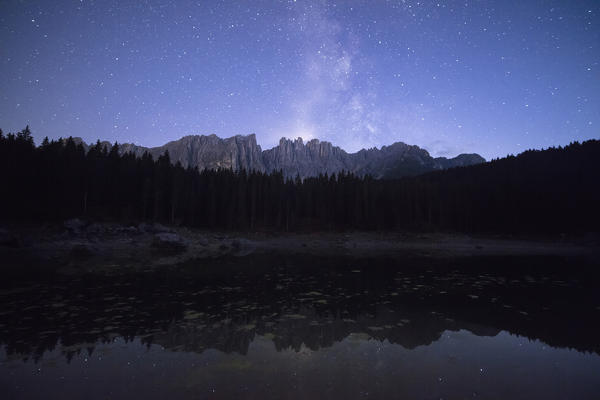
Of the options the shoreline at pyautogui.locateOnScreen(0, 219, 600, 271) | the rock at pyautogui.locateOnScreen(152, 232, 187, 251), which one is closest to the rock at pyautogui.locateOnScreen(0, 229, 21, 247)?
the shoreline at pyautogui.locateOnScreen(0, 219, 600, 271)

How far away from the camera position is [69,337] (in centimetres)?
929

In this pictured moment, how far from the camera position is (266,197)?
3420 inches

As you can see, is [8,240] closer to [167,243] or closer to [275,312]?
[167,243]

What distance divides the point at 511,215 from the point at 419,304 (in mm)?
96934

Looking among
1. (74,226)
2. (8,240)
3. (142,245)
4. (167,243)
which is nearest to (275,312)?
(167,243)

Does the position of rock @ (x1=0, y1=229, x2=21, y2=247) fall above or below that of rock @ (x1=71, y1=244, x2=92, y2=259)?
above

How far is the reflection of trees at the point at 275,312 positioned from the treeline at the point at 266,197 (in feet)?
171

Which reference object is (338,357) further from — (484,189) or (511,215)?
(484,189)

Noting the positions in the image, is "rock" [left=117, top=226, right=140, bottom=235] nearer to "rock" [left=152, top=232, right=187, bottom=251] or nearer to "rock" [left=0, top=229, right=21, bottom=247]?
"rock" [left=152, top=232, right=187, bottom=251]

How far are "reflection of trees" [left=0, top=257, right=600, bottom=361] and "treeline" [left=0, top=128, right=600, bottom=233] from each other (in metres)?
52.2

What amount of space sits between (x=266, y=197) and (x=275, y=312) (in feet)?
246

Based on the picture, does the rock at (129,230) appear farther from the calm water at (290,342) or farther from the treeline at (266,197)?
the calm water at (290,342)

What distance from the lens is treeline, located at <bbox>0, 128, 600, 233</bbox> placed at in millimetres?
55656

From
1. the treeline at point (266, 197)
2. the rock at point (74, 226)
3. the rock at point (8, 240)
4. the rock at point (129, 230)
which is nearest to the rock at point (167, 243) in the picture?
the rock at point (129, 230)
